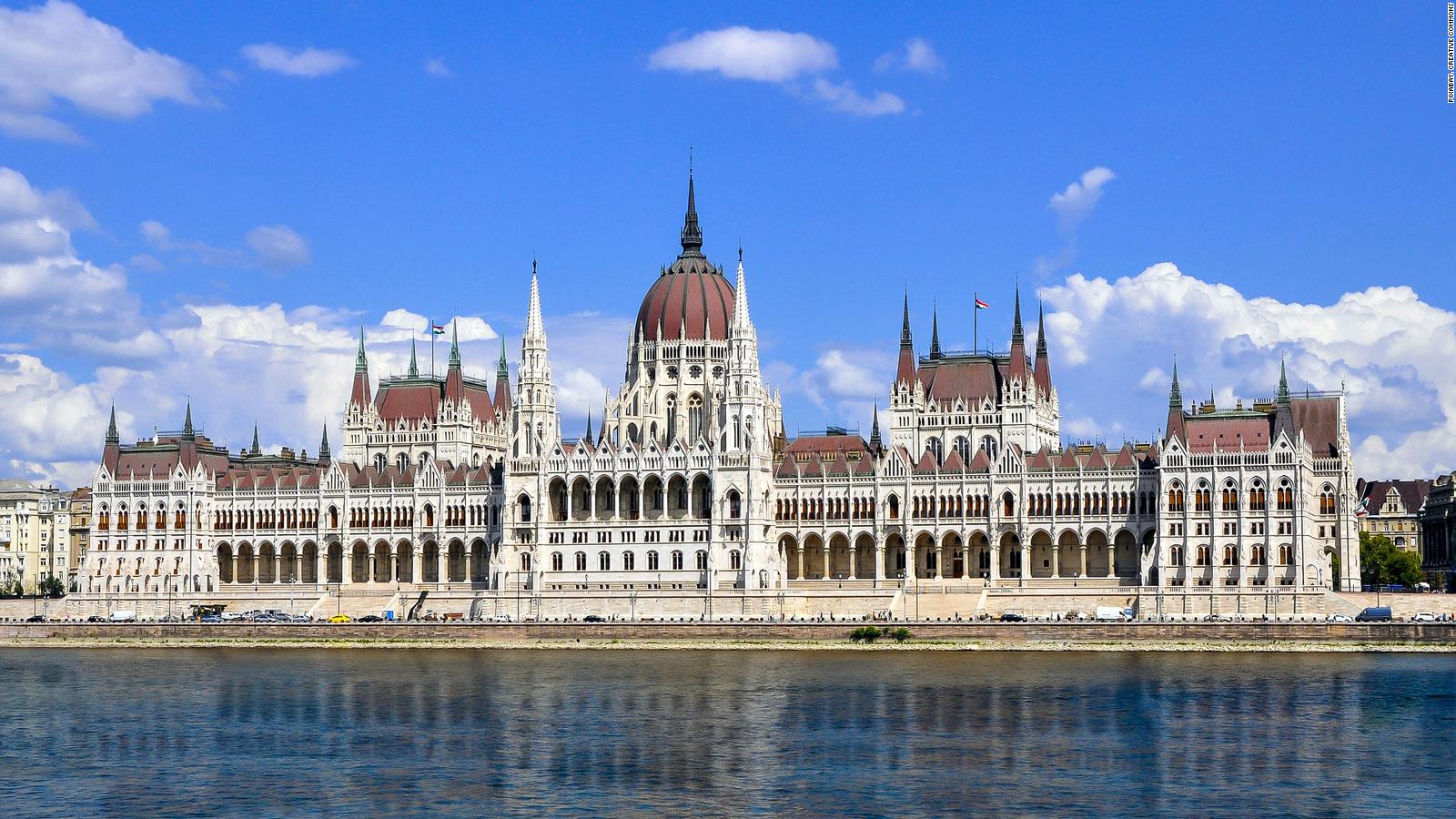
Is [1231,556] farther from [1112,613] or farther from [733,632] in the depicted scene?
[733,632]

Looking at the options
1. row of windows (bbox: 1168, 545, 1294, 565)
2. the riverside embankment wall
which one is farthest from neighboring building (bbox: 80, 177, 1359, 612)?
the riverside embankment wall

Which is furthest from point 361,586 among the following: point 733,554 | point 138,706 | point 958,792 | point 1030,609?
point 958,792

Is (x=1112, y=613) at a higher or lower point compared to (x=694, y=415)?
lower

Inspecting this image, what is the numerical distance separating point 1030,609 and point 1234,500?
15.6 meters

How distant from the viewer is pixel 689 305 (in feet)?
558

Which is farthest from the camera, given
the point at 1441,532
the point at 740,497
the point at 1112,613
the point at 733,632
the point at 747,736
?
the point at 1441,532

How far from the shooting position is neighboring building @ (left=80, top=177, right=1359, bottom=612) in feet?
470

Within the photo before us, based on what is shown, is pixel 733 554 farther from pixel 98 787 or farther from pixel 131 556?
pixel 98 787

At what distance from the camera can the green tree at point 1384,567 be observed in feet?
532

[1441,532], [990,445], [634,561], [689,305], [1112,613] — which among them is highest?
[689,305]

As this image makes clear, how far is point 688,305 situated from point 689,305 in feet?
0.24

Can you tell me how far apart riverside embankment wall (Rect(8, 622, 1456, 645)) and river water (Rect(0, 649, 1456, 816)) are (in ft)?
19.8

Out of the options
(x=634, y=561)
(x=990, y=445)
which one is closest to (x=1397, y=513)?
(x=990, y=445)

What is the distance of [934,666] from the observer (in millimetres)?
114125
